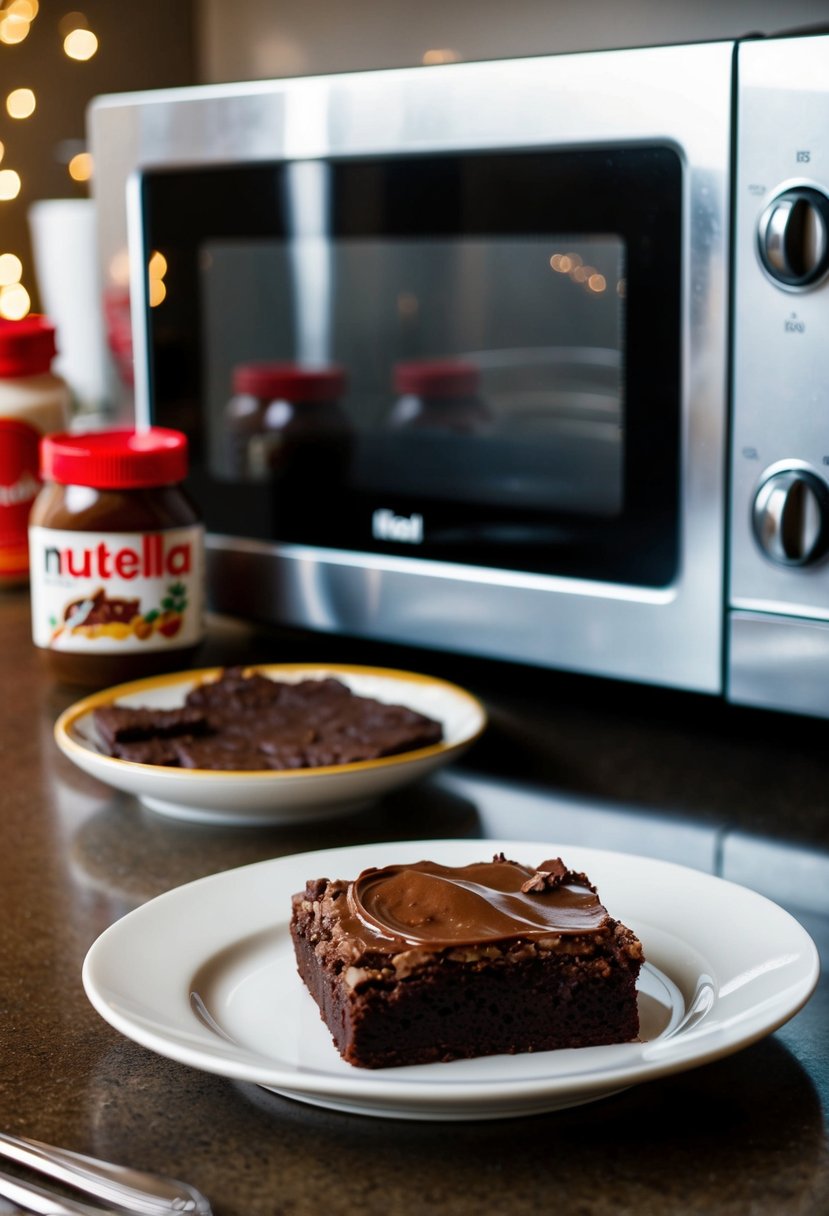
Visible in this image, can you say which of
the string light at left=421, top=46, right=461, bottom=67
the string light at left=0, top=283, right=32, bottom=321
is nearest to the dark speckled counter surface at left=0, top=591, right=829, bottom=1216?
the string light at left=421, top=46, right=461, bottom=67

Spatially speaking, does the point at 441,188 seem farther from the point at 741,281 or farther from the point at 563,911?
the point at 563,911

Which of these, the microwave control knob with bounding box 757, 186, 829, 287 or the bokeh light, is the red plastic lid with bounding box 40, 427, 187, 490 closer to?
the microwave control knob with bounding box 757, 186, 829, 287

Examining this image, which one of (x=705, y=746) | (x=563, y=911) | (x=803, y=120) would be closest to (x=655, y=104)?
(x=803, y=120)

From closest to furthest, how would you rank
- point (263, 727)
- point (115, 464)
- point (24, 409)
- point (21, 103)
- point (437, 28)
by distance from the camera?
point (263, 727)
point (115, 464)
point (24, 409)
point (437, 28)
point (21, 103)

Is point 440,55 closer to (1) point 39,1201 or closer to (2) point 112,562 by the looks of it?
(2) point 112,562

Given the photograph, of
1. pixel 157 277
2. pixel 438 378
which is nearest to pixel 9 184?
pixel 157 277

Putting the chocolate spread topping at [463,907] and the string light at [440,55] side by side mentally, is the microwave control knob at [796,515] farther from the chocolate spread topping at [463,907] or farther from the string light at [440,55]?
the string light at [440,55]
